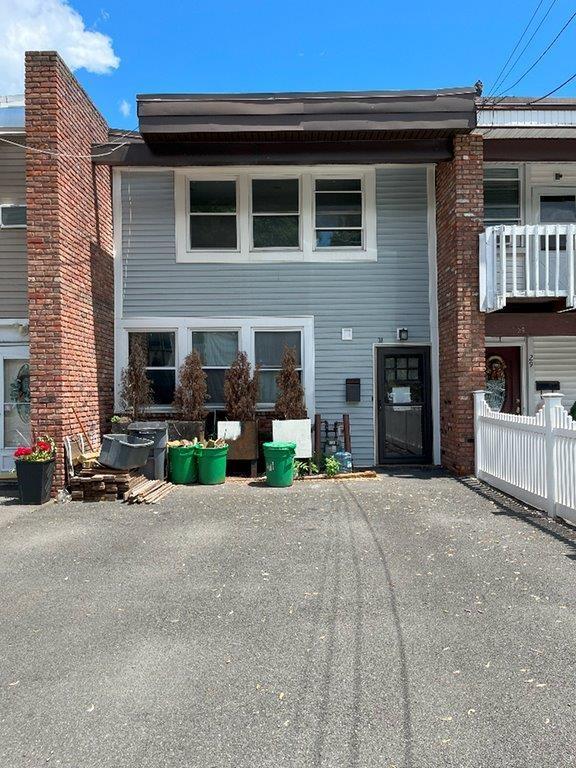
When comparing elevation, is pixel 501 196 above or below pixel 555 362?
above

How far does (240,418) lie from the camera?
31.8 ft

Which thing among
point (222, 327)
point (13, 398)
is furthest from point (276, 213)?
point (13, 398)

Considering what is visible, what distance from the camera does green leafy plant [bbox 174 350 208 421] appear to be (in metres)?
9.77

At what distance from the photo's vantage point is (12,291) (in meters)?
9.64

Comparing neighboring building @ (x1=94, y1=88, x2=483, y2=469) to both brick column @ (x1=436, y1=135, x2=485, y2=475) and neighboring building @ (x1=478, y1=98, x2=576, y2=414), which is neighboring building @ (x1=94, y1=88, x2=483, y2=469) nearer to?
brick column @ (x1=436, y1=135, x2=485, y2=475)

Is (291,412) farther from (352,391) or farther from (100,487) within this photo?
(100,487)

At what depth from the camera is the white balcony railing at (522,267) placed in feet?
28.9

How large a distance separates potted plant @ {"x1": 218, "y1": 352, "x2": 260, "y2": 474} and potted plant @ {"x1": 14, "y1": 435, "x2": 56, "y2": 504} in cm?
274

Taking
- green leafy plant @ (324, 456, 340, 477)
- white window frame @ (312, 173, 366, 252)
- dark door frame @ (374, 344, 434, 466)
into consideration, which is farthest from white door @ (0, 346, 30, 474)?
dark door frame @ (374, 344, 434, 466)

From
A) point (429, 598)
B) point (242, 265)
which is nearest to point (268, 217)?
point (242, 265)

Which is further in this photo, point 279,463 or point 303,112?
point 303,112

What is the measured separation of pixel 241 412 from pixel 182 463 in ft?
4.41

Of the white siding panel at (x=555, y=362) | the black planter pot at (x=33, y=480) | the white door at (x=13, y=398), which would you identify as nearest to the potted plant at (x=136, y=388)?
the white door at (x=13, y=398)

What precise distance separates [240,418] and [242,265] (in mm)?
2815
